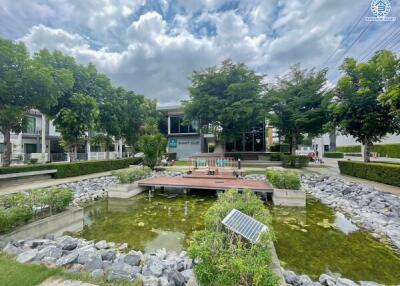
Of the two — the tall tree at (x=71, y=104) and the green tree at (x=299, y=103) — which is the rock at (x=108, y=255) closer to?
the tall tree at (x=71, y=104)

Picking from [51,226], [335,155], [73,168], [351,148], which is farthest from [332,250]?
[351,148]

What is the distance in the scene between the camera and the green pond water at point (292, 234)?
369 centimetres

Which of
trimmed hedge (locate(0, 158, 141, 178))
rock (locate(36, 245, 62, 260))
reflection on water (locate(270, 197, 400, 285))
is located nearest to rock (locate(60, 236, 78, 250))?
rock (locate(36, 245, 62, 260))

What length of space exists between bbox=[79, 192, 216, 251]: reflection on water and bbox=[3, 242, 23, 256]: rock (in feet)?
4.99

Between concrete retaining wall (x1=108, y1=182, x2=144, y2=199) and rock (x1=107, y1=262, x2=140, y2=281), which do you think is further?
concrete retaining wall (x1=108, y1=182, x2=144, y2=199)

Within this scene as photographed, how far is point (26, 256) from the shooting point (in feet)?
10.4

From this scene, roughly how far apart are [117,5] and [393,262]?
43.7ft

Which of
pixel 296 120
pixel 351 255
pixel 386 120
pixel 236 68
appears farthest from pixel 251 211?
pixel 236 68

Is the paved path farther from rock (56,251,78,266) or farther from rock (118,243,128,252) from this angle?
rock (118,243,128,252)

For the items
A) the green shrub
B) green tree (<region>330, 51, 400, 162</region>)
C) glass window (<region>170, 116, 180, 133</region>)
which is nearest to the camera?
green tree (<region>330, 51, 400, 162</region>)

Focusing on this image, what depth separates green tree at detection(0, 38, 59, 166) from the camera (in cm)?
844

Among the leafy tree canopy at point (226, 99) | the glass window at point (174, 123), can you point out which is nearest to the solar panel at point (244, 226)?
the leafy tree canopy at point (226, 99)

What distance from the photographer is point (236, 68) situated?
63.7 feet

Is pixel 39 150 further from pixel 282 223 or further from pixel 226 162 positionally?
pixel 282 223
